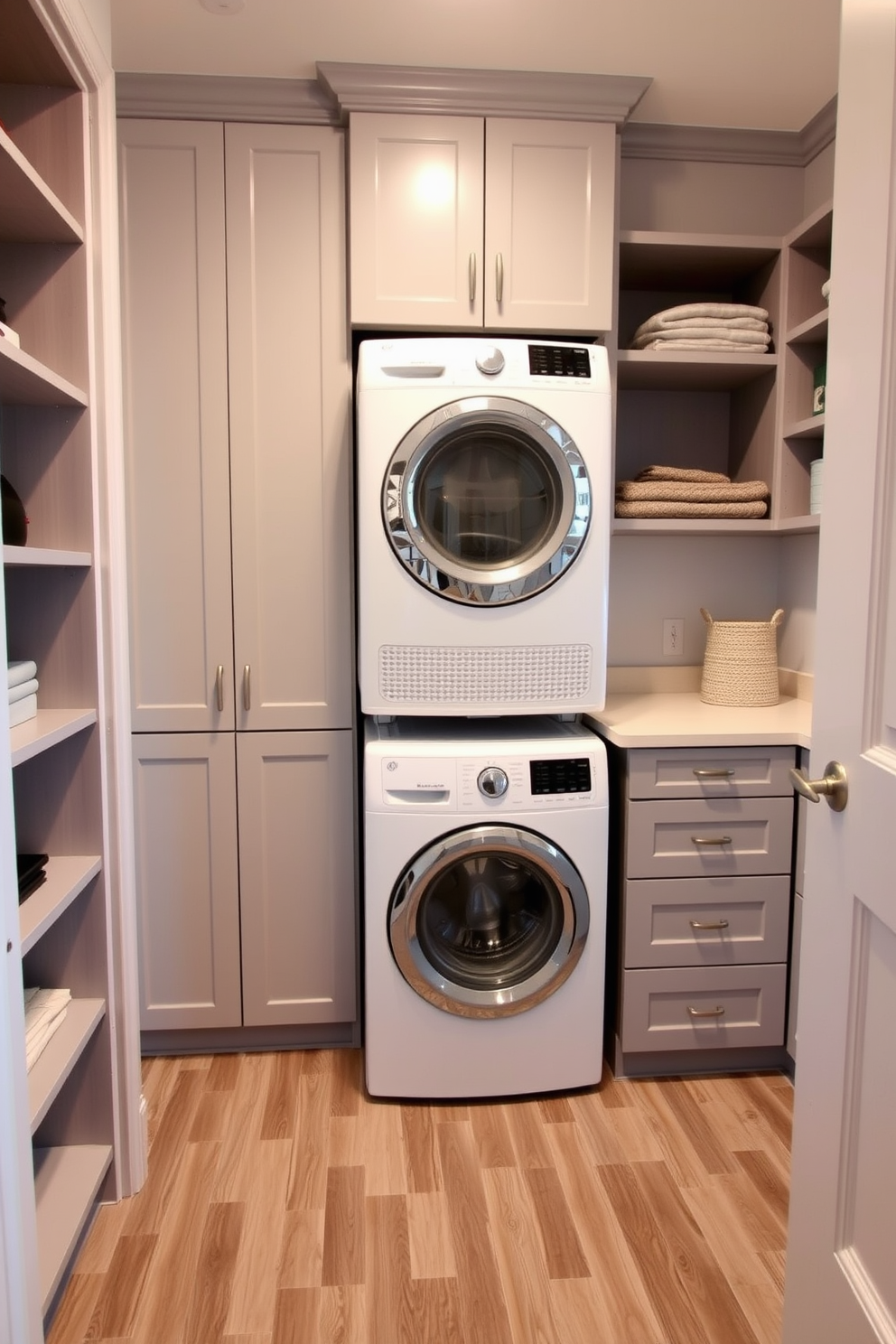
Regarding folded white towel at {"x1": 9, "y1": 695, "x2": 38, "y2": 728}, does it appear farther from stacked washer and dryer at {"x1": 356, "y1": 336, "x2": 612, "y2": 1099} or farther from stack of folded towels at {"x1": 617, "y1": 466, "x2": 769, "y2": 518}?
stack of folded towels at {"x1": 617, "y1": 466, "x2": 769, "y2": 518}

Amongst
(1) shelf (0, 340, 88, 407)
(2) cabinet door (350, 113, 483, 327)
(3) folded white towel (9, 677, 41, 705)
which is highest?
(2) cabinet door (350, 113, 483, 327)

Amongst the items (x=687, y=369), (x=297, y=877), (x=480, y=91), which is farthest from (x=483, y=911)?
(x=480, y=91)

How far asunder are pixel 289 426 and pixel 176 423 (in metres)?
0.28

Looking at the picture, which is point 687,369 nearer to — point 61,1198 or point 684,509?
point 684,509

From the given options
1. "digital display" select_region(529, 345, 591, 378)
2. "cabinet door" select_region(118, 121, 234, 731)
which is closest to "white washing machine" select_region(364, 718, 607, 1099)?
"cabinet door" select_region(118, 121, 234, 731)

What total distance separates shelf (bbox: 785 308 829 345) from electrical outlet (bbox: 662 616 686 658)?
33.4 inches

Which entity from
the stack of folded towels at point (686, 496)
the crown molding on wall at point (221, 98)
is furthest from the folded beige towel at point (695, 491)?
the crown molding on wall at point (221, 98)

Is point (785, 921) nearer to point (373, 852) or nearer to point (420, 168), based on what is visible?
point (373, 852)

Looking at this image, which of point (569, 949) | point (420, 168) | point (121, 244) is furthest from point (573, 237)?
point (569, 949)

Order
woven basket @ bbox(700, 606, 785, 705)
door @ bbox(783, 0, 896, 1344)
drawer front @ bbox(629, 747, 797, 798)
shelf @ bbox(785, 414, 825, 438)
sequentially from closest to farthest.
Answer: door @ bbox(783, 0, 896, 1344), drawer front @ bbox(629, 747, 797, 798), shelf @ bbox(785, 414, 825, 438), woven basket @ bbox(700, 606, 785, 705)

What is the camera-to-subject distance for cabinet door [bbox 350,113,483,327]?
2066mm

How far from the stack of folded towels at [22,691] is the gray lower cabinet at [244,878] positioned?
0.70 metres

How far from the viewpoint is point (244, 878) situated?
2.28 metres

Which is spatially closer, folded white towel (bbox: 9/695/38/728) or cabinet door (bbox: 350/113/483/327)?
folded white towel (bbox: 9/695/38/728)
